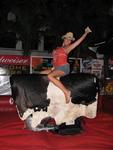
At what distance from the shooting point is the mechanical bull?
5.12 m

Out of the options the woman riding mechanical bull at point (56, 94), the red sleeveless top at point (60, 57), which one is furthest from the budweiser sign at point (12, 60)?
the red sleeveless top at point (60, 57)

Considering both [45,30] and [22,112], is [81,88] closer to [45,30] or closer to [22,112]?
[22,112]

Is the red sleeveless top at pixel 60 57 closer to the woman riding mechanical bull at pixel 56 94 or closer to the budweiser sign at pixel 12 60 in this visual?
the woman riding mechanical bull at pixel 56 94

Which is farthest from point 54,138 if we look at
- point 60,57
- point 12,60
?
point 12,60

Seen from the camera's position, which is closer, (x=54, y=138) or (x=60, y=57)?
(x=54, y=138)

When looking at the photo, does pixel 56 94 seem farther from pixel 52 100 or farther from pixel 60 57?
pixel 60 57

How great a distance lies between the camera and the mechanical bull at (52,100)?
5.12 meters

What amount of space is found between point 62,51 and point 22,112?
112 centimetres

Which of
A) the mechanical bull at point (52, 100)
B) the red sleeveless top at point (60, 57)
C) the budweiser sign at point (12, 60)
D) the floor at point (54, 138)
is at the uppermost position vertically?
the red sleeveless top at point (60, 57)

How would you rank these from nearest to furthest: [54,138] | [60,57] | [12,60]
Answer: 1. [54,138]
2. [60,57]
3. [12,60]

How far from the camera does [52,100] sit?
5191 mm

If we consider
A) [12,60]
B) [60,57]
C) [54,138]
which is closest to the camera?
[54,138]

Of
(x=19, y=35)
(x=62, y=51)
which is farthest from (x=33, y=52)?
(x=62, y=51)

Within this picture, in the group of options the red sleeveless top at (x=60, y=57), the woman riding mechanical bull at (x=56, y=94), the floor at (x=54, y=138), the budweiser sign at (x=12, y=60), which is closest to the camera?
the floor at (x=54, y=138)
